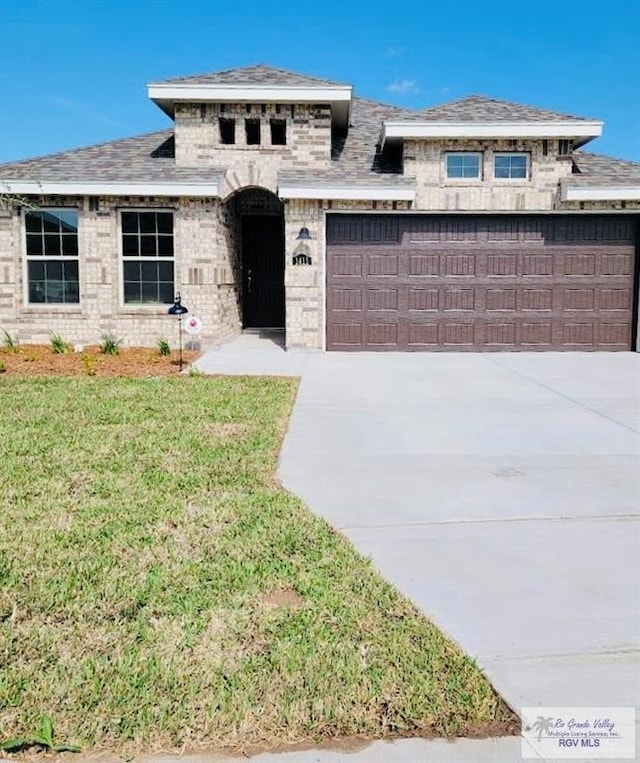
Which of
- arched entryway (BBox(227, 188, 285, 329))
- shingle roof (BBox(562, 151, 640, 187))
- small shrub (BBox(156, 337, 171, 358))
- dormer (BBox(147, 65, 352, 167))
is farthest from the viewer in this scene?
→ arched entryway (BBox(227, 188, 285, 329))

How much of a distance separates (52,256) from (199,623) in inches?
490

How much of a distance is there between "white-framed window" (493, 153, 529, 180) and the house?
0.8 inches

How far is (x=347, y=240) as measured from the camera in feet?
44.8

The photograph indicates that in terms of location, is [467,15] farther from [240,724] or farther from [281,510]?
[240,724]

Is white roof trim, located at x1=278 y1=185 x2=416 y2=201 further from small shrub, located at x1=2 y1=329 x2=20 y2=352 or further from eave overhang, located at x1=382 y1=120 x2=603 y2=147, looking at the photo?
small shrub, located at x1=2 y1=329 x2=20 y2=352

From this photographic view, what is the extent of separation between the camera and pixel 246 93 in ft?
46.2

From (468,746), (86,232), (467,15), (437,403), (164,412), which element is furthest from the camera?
(467,15)

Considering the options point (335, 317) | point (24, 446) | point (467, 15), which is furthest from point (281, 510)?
point (467, 15)

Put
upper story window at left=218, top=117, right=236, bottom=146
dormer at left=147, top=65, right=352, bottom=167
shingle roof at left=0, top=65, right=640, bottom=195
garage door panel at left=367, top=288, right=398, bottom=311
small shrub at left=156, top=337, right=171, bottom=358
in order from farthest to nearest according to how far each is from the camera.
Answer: upper story window at left=218, top=117, right=236, bottom=146 → dormer at left=147, top=65, right=352, bottom=167 → garage door panel at left=367, top=288, right=398, bottom=311 → shingle roof at left=0, top=65, right=640, bottom=195 → small shrub at left=156, top=337, right=171, bottom=358

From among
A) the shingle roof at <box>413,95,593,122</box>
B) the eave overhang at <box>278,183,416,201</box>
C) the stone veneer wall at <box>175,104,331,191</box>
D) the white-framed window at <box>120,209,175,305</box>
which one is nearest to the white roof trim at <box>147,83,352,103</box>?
the stone veneer wall at <box>175,104,331,191</box>

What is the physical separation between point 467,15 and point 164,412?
526 inches

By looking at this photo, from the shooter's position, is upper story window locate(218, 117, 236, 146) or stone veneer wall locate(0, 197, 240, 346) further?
upper story window locate(218, 117, 236, 146)

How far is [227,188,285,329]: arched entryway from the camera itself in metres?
16.7

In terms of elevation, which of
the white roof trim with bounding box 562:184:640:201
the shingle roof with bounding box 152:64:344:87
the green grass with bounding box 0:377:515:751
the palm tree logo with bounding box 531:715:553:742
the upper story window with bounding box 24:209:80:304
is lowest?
the palm tree logo with bounding box 531:715:553:742
